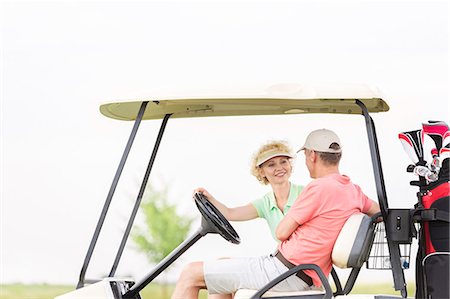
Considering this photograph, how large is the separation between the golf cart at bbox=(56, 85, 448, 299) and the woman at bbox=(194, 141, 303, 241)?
0.27 m

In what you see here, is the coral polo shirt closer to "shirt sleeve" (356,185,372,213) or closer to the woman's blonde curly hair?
"shirt sleeve" (356,185,372,213)

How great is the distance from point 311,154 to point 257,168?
71 cm

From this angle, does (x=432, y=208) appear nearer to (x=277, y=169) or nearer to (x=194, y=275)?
(x=277, y=169)

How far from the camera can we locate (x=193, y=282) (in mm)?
4270

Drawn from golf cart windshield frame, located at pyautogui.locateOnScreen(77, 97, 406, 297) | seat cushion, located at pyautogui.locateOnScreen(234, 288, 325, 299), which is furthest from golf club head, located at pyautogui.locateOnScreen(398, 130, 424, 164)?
seat cushion, located at pyautogui.locateOnScreen(234, 288, 325, 299)

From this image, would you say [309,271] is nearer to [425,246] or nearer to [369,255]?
[369,255]

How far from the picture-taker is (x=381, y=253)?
13.8 feet

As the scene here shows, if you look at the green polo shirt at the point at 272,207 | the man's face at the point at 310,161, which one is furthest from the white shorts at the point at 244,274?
the green polo shirt at the point at 272,207

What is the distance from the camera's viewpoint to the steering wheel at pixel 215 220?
438 centimetres

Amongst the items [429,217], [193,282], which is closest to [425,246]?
[429,217]

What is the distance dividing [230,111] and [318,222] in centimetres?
114

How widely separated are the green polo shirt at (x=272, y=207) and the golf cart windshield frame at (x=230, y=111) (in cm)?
53

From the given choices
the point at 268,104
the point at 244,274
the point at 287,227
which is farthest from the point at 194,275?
the point at 268,104

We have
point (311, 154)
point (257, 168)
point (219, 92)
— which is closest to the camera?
point (219, 92)
